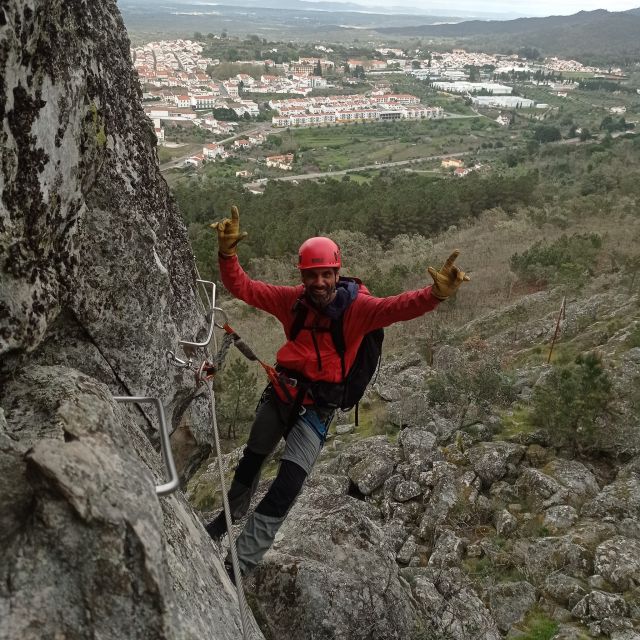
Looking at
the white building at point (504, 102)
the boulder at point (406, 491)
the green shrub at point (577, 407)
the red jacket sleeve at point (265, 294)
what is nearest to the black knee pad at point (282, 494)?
the red jacket sleeve at point (265, 294)

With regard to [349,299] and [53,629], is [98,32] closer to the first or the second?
[349,299]

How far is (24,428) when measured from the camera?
2.49 metres

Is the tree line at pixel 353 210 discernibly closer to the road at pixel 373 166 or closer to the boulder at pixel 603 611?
the boulder at pixel 603 611

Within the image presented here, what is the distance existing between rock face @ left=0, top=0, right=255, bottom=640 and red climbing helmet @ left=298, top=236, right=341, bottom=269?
1025mm

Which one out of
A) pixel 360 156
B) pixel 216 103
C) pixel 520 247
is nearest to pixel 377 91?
pixel 216 103

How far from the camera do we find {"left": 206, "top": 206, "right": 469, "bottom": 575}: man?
414 centimetres

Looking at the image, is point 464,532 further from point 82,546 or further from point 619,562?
point 82,546

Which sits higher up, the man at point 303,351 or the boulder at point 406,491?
the man at point 303,351

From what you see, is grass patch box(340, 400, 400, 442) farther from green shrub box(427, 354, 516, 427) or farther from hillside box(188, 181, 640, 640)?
green shrub box(427, 354, 516, 427)

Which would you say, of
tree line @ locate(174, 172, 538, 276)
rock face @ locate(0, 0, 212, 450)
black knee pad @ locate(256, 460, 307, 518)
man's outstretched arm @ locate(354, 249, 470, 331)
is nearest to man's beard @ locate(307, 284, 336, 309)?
man's outstretched arm @ locate(354, 249, 470, 331)

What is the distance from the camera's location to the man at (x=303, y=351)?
414 centimetres

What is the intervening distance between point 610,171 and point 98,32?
43695 millimetres

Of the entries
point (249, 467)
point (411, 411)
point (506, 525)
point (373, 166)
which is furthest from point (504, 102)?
point (249, 467)

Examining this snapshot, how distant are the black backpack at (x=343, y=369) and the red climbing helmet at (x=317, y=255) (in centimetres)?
37
